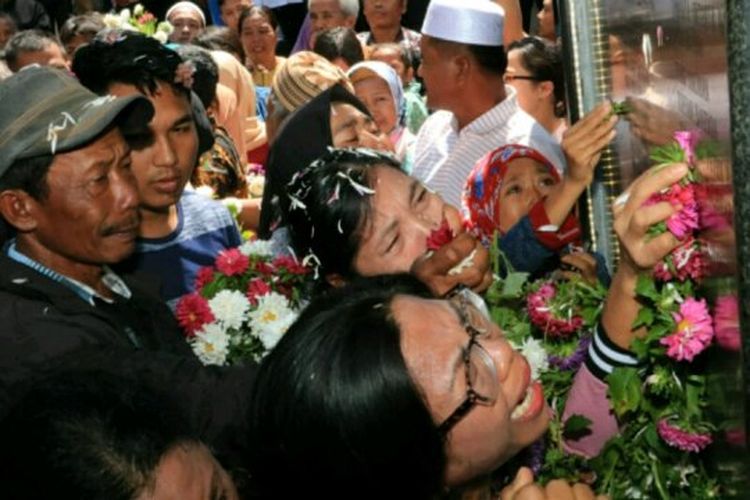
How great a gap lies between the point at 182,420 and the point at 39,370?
1.68 ft

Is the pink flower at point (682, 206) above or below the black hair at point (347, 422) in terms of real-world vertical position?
above

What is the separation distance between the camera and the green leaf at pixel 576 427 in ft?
9.37

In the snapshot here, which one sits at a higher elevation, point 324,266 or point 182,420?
point 182,420

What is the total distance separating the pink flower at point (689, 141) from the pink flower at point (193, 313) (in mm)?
1567

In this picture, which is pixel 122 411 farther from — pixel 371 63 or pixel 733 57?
pixel 371 63

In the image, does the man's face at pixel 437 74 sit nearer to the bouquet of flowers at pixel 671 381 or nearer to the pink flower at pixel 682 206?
the bouquet of flowers at pixel 671 381

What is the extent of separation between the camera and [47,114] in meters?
3.07

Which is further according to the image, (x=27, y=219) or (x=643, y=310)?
(x=27, y=219)

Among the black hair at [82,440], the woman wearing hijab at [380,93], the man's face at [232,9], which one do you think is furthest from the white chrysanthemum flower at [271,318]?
the man's face at [232,9]

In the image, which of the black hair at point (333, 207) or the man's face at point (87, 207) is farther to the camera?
the black hair at point (333, 207)

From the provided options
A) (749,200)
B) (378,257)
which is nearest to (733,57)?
(749,200)

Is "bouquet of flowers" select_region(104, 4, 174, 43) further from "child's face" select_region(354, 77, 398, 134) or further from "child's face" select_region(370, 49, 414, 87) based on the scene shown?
"child's face" select_region(354, 77, 398, 134)

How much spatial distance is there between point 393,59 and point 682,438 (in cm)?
563

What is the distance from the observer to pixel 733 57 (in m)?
1.81
